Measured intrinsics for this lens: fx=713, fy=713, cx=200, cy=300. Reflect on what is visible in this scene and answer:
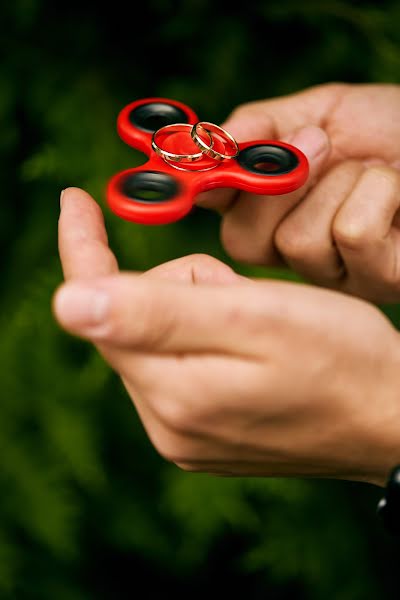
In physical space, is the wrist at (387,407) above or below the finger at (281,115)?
below

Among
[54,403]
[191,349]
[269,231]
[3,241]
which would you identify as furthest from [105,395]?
[191,349]

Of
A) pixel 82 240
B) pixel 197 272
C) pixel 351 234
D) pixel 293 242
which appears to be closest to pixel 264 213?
pixel 293 242

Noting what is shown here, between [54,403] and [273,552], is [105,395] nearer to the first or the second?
[54,403]

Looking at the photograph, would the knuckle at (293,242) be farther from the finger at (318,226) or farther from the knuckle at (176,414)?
the knuckle at (176,414)

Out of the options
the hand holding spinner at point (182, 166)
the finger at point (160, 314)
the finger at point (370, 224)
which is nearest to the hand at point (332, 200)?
the finger at point (370, 224)

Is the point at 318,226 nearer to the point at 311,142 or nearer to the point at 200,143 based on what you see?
the point at 311,142
